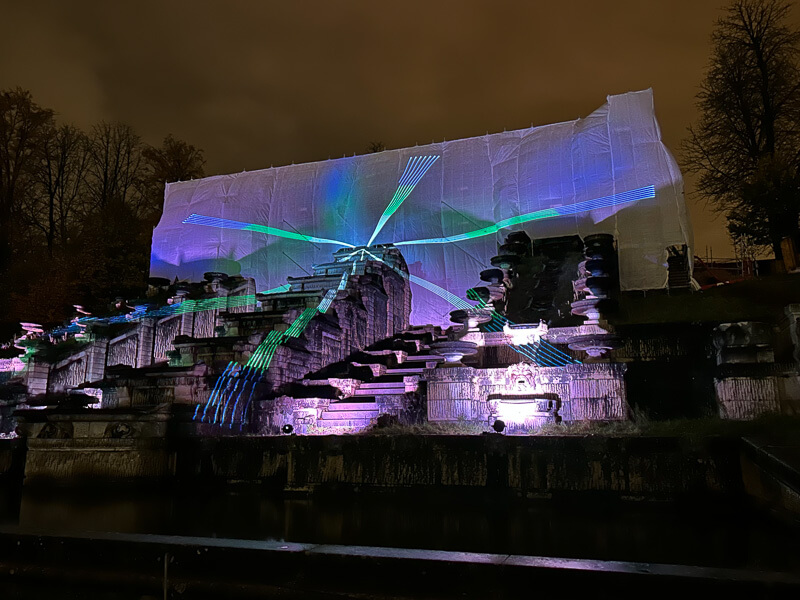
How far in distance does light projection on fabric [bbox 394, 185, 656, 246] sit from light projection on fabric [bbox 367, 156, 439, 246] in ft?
3.82

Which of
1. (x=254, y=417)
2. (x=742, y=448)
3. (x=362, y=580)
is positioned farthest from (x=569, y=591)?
(x=254, y=417)

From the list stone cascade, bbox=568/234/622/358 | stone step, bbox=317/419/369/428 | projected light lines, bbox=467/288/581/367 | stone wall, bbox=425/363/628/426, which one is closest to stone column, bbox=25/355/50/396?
stone step, bbox=317/419/369/428

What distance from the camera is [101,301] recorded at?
2438cm

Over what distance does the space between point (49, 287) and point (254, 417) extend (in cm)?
1836

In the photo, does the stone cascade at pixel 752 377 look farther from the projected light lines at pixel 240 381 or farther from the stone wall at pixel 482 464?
the projected light lines at pixel 240 381

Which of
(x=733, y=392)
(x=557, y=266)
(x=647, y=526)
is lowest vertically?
(x=647, y=526)

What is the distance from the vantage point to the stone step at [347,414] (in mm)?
10430

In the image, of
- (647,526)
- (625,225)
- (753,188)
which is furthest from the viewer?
(625,225)

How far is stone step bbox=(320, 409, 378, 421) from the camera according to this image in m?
10.4

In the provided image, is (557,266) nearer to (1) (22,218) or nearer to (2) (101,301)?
(2) (101,301)

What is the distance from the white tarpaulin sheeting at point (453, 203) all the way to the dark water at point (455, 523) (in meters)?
13.6

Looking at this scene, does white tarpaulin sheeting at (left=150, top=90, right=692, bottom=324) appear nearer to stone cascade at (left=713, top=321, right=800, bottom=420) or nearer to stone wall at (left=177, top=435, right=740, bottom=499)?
stone cascade at (left=713, top=321, right=800, bottom=420)

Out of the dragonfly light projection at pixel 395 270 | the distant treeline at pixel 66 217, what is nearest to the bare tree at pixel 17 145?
the distant treeline at pixel 66 217

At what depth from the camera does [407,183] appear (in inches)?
864
